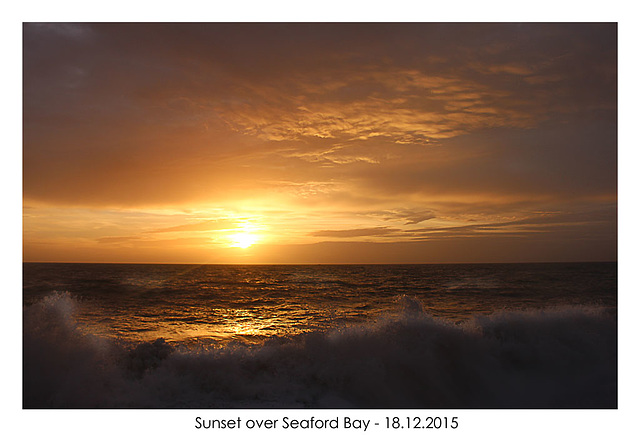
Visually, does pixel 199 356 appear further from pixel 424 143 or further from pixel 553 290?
pixel 553 290

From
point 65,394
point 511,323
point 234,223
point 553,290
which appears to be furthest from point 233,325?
point 553,290

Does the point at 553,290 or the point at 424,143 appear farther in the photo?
the point at 553,290

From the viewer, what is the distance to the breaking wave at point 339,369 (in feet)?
16.1

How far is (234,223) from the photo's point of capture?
858 cm

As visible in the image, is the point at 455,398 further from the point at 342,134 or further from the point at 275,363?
the point at 342,134

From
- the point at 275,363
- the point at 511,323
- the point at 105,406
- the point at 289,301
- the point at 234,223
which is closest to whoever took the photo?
the point at 105,406

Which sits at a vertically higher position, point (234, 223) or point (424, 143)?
point (424, 143)

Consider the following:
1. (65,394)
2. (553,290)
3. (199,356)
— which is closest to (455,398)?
(199,356)

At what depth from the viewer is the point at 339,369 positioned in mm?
5367

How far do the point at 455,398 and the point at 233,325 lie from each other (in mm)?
6138

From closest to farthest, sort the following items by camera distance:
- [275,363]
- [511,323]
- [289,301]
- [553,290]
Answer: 1. [275,363]
2. [511,323]
3. [289,301]
4. [553,290]

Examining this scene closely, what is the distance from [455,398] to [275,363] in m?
2.53

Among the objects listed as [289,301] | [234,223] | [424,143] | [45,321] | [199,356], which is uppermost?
[424,143]

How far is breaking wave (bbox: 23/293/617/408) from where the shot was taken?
16.1ft
